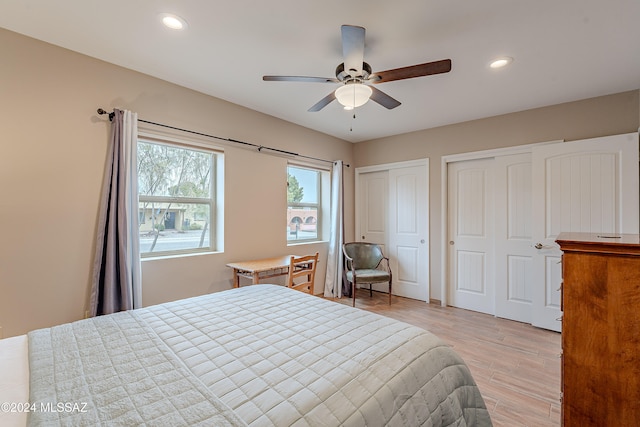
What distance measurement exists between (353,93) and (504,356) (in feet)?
8.90

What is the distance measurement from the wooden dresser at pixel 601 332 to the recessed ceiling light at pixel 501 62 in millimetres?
1782

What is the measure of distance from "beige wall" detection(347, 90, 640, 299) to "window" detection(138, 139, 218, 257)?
8.71 ft

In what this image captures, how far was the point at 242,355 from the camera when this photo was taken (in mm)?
1166

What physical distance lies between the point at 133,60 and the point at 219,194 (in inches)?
56.2

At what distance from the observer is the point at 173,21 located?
183 centimetres

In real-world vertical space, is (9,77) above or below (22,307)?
above

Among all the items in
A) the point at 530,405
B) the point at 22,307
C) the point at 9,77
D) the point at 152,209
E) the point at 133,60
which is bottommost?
the point at 530,405

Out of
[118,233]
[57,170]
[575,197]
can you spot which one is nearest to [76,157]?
[57,170]

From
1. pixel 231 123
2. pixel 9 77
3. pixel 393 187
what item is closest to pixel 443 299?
pixel 393 187

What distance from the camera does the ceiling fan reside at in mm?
1687

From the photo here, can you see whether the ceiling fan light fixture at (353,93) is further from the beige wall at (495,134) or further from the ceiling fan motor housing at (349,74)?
the beige wall at (495,134)

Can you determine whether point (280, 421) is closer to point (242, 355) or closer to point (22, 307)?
point (242, 355)

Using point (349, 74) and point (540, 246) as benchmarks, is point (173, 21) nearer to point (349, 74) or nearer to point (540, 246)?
point (349, 74)

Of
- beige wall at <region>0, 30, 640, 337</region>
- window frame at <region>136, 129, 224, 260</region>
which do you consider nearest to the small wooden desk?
beige wall at <region>0, 30, 640, 337</region>
